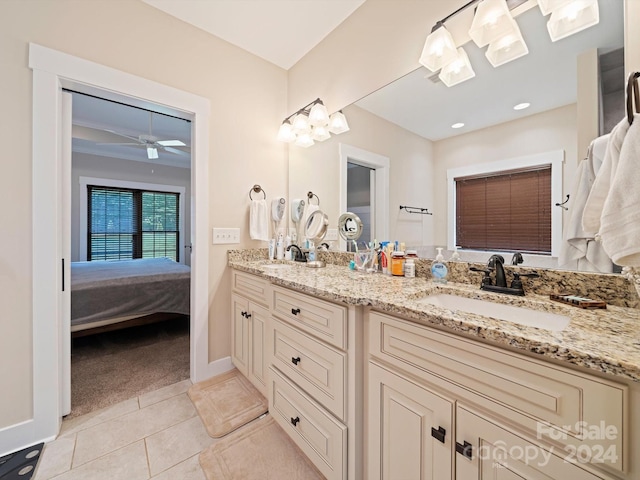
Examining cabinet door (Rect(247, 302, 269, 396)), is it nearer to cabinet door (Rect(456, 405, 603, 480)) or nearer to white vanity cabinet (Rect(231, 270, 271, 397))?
white vanity cabinet (Rect(231, 270, 271, 397))

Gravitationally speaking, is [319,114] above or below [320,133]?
above

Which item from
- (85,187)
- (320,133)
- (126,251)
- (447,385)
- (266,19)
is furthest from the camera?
(126,251)

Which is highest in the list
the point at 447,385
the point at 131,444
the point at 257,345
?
the point at 447,385

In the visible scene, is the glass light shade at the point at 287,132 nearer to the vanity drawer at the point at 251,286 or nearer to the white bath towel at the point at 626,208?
the vanity drawer at the point at 251,286

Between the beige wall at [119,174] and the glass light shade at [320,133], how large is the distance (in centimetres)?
430

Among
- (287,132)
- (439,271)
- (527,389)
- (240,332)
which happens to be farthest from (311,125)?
(527,389)

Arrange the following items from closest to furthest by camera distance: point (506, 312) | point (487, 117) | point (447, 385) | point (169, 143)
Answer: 1. point (447, 385)
2. point (506, 312)
3. point (487, 117)
4. point (169, 143)

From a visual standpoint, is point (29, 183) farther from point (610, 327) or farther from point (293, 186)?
point (610, 327)

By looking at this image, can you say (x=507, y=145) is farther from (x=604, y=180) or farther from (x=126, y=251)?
(x=126, y=251)

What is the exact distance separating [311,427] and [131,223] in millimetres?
5434

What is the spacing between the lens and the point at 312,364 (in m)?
1.14

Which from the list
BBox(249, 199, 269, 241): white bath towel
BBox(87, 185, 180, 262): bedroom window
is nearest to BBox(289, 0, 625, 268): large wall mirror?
BBox(249, 199, 269, 241): white bath towel

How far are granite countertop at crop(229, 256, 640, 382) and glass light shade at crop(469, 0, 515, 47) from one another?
3.66 ft

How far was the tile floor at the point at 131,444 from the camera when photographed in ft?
3.98
